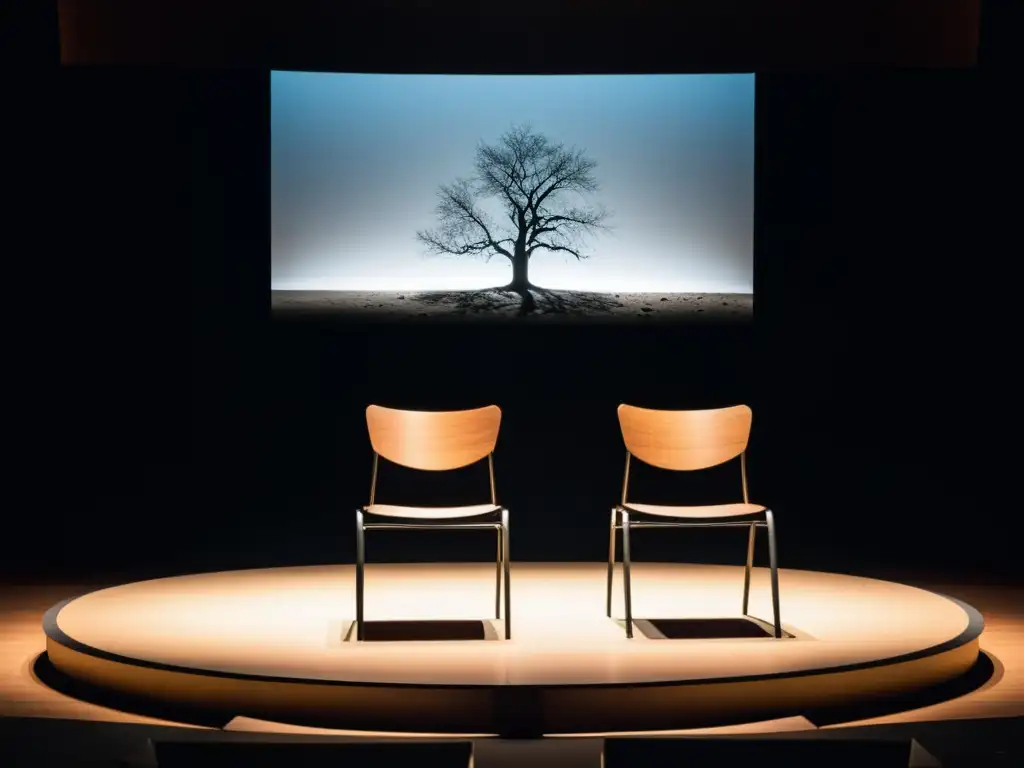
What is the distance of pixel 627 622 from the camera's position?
4.53 metres

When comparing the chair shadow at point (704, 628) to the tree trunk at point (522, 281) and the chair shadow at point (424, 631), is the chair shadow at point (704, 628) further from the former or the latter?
the tree trunk at point (522, 281)

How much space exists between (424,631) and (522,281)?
267 centimetres

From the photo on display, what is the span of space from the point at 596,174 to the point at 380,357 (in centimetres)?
151

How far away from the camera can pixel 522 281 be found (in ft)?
22.9

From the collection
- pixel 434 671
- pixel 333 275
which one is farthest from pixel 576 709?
pixel 333 275

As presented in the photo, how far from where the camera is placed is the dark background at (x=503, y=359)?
7.12 m

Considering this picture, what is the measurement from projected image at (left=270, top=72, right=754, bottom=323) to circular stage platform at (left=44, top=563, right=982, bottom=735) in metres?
1.83

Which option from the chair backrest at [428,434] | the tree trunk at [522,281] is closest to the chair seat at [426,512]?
the chair backrest at [428,434]

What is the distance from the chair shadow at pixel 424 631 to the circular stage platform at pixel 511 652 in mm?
14

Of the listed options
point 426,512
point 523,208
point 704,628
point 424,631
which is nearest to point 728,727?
point 704,628

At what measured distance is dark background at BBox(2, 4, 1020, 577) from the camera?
23.4 feet

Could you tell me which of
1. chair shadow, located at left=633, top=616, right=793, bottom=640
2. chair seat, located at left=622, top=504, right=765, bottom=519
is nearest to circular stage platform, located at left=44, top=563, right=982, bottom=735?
chair shadow, located at left=633, top=616, right=793, bottom=640

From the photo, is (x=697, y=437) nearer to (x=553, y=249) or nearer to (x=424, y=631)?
(x=424, y=631)

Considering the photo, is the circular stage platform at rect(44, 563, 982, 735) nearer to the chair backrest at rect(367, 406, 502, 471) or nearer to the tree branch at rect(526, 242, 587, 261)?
the chair backrest at rect(367, 406, 502, 471)
